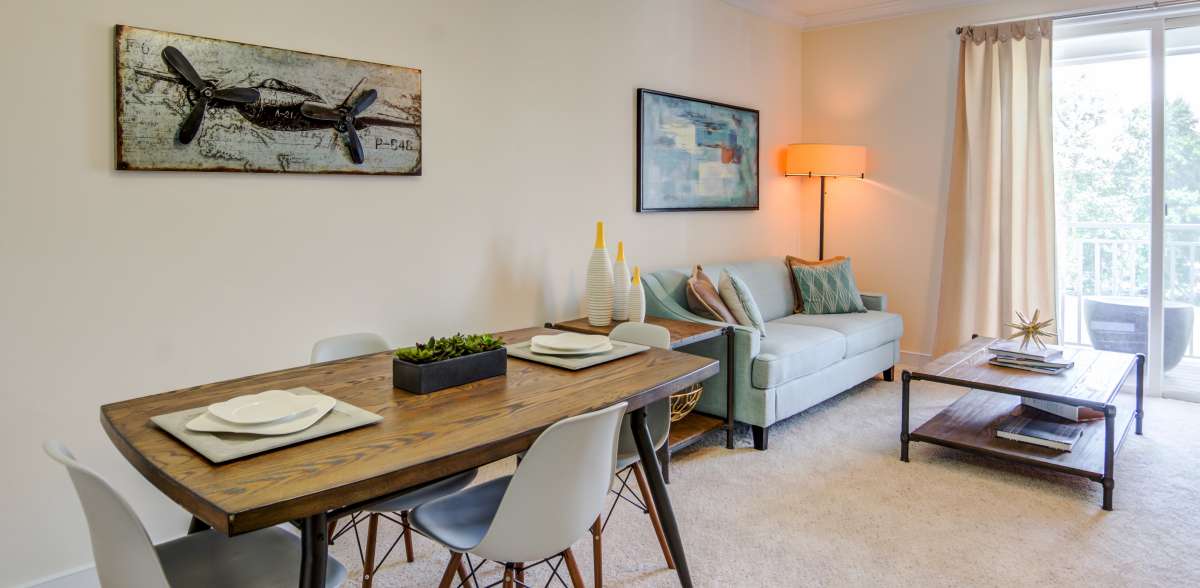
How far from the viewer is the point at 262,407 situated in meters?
1.64

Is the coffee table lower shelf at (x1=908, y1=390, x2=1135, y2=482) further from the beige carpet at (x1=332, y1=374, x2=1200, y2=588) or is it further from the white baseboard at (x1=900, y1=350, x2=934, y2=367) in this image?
the white baseboard at (x1=900, y1=350, x2=934, y2=367)

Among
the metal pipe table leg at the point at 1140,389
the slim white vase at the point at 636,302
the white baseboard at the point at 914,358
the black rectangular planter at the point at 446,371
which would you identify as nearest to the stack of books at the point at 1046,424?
the metal pipe table leg at the point at 1140,389

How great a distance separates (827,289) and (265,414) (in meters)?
3.90

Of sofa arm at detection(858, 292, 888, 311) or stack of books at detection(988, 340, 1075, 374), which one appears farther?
sofa arm at detection(858, 292, 888, 311)

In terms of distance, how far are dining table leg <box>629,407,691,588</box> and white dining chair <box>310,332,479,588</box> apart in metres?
0.46

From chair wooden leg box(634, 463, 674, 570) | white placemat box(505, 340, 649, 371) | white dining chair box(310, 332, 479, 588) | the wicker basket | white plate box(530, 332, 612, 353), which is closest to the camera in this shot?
white dining chair box(310, 332, 479, 588)

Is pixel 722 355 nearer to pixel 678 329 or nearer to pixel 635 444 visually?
pixel 678 329

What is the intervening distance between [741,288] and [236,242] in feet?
7.72

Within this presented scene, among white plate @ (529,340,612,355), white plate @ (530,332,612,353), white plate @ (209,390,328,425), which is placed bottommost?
white plate @ (209,390,328,425)

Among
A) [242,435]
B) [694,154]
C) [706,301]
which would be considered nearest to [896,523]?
[706,301]

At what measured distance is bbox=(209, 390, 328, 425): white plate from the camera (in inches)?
61.5

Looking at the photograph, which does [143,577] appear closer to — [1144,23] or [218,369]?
[218,369]

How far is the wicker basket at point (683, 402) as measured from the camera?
3484 millimetres

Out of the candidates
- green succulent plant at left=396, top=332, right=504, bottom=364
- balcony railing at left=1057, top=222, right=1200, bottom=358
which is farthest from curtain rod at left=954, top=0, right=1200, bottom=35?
green succulent plant at left=396, top=332, right=504, bottom=364
